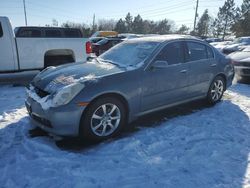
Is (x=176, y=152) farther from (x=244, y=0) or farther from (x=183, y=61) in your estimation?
(x=244, y=0)

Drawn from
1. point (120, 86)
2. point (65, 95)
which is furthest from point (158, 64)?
point (65, 95)

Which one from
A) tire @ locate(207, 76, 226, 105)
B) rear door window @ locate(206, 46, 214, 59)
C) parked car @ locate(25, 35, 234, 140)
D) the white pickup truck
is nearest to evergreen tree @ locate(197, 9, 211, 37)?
the white pickup truck

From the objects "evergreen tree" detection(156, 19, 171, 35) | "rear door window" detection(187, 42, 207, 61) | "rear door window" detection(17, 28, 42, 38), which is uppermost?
"rear door window" detection(17, 28, 42, 38)

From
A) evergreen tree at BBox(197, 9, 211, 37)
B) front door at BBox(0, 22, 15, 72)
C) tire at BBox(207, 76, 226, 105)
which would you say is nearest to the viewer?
tire at BBox(207, 76, 226, 105)

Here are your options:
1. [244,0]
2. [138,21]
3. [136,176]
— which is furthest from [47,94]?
[138,21]

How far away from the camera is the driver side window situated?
5016 millimetres

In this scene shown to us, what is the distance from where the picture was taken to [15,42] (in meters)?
7.98

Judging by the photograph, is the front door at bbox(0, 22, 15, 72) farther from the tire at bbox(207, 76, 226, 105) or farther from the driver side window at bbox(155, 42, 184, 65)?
the tire at bbox(207, 76, 226, 105)

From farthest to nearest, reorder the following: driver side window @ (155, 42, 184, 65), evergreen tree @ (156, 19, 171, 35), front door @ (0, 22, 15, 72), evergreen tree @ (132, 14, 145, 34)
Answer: evergreen tree @ (156, 19, 171, 35), evergreen tree @ (132, 14, 145, 34), front door @ (0, 22, 15, 72), driver side window @ (155, 42, 184, 65)

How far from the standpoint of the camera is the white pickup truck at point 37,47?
7.93 meters

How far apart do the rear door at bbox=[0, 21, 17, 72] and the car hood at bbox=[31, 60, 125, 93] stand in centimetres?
354

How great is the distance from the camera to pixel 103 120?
4289 mm

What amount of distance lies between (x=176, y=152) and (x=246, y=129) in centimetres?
172

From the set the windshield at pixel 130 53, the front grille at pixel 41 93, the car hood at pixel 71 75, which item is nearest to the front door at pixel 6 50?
the car hood at pixel 71 75
